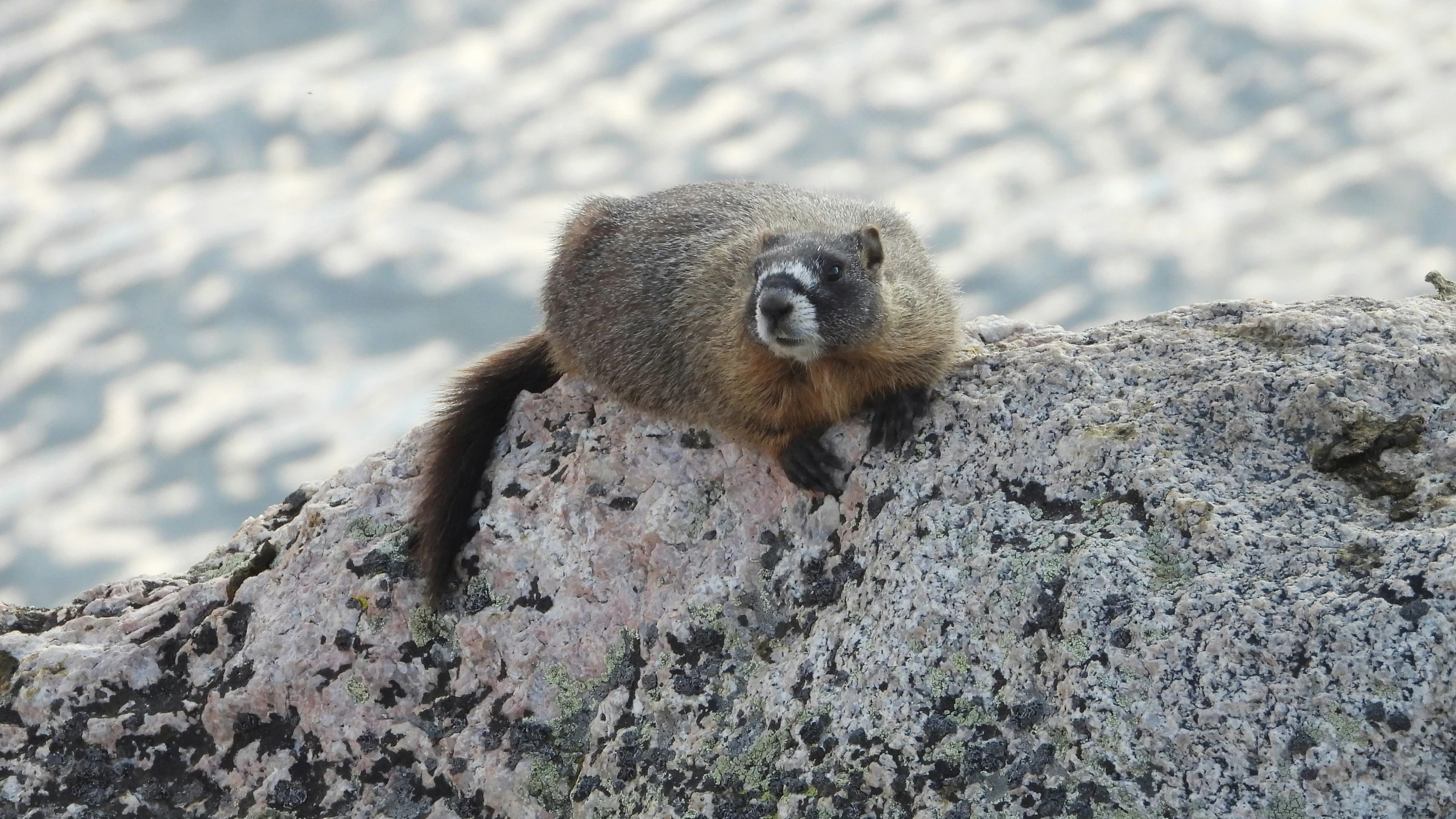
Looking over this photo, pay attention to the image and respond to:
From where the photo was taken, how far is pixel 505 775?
3.44 meters

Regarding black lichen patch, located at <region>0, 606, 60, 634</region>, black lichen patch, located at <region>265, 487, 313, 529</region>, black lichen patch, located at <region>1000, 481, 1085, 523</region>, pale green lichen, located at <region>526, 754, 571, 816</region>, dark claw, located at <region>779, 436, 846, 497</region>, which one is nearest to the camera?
black lichen patch, located at <region>1000, 481, 1085, 523</region>

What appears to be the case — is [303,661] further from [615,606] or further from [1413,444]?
[1413,444]

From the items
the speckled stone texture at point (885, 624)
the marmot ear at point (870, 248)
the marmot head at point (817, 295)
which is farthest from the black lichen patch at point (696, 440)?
the marmot ear at point (870, 248)

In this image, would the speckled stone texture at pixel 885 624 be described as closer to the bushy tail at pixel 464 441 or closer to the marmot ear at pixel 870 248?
the bushy tail at pixel 464 441

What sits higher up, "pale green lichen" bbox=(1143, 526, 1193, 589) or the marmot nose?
the marmot nose

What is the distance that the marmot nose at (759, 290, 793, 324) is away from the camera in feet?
12.6

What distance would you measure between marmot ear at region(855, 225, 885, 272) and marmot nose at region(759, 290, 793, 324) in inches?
18.4

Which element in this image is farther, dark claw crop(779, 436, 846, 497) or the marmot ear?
the marmot ear

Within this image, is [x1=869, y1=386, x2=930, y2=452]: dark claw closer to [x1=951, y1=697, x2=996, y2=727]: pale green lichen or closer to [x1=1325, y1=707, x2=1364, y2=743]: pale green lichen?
[x1=951, y1=697, x2=996, y2=727]: pale green lichen

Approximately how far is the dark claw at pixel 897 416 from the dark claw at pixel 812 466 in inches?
5.0

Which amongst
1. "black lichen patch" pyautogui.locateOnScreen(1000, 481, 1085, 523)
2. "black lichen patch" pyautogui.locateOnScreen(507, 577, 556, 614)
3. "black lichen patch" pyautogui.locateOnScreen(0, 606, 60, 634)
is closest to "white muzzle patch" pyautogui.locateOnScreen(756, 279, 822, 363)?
"black lichen patch" pyautogui.locateOnScreen(1000, 481, 1085, 523)

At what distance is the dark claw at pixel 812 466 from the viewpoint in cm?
369

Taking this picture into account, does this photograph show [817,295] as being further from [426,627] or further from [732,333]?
[426,627]

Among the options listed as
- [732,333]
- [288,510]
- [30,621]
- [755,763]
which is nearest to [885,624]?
[755,763]
